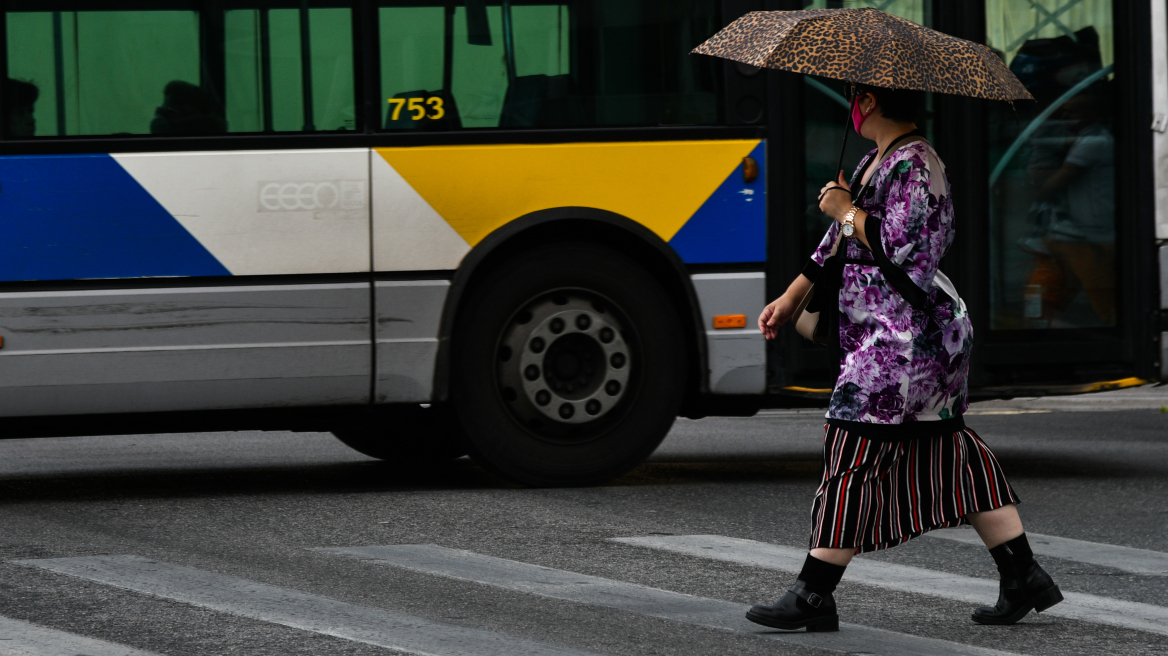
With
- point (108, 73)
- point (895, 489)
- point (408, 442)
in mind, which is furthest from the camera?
point (408, 442)

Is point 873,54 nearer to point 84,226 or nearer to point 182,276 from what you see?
point 182,276

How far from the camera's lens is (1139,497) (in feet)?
23.8

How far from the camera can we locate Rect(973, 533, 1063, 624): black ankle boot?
4.50 m

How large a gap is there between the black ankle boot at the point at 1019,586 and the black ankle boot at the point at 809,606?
48cm

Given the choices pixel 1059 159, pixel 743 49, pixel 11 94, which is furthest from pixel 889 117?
pixel 11 94

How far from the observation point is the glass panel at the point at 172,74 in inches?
265

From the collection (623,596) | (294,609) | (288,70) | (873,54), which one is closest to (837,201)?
(873,54)

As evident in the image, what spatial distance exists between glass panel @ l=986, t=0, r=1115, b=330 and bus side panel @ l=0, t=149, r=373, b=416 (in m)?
2.98

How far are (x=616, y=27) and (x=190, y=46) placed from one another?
72.5 inches

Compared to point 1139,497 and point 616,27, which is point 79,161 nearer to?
point 616,27

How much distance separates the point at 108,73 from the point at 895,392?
12.8ft

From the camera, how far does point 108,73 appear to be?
680 cm

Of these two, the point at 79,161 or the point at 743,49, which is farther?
the point at 79,161

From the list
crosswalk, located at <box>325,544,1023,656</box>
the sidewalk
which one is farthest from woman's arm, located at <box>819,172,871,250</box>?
the sidewalk
